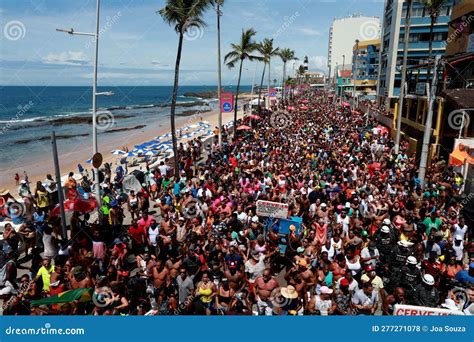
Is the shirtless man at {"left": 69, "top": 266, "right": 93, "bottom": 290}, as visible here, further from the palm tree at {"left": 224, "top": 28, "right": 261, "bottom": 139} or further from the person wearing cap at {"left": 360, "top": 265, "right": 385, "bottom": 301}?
the palm tree at {"left": 224, "top": 28, "right": 261, "bottom": 139}

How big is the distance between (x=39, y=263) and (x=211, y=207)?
15.5ft

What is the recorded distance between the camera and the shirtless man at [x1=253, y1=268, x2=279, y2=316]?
21.1 feet

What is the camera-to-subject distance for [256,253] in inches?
309

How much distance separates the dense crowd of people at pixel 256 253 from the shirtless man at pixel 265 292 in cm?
2

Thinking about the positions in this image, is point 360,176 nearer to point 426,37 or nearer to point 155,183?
Answer: point 155,183

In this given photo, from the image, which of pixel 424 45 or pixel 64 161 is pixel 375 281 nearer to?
pixel 64 161

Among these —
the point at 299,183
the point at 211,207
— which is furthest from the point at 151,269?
the point at 299,183

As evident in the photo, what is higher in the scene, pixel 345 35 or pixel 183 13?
pixel 345 35

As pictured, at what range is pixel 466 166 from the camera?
1385cm

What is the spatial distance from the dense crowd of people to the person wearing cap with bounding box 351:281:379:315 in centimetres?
2

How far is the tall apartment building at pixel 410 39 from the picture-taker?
51.4 metres

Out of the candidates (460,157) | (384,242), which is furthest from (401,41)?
(384,242)

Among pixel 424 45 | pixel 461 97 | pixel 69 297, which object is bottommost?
pixel 69 297

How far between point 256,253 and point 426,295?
348 centimetres
